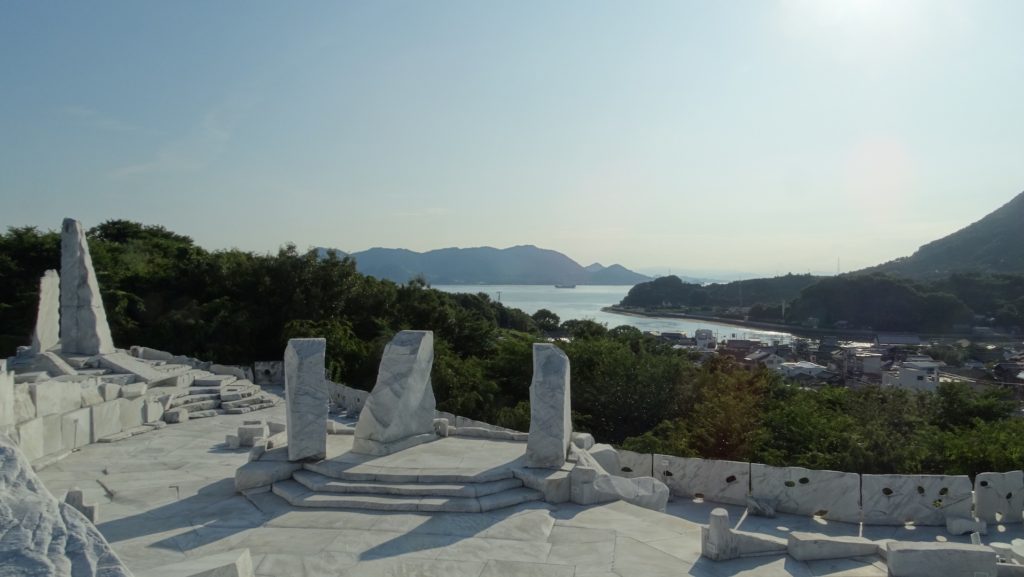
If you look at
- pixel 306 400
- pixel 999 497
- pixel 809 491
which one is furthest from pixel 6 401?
pixel 999 497

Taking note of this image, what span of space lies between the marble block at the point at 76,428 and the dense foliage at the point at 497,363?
9624 millimetres

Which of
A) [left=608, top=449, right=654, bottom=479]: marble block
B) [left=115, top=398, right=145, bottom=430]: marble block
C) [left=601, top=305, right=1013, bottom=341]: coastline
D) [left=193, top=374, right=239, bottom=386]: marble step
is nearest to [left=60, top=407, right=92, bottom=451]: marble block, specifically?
[left=115, top=398, right=145, bottom=430]: marble block

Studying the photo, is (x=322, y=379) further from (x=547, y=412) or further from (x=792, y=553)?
(x=792, y=553)

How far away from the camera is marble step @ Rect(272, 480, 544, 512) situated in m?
9.38

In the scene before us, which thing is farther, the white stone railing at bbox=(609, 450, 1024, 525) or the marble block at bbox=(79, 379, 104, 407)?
the marble block at bbox=(79, 379, 104, 407)

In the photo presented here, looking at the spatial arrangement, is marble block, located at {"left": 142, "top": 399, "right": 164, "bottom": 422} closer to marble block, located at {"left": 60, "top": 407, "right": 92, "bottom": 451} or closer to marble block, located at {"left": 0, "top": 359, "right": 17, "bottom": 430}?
marble block, located at {"left": 60, "top": 407, "right": 92, "bottom": 451}

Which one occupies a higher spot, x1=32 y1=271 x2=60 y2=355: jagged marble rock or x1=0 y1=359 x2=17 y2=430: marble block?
x1=32 y1=271 x2=60 y2=355: jagged marble rock

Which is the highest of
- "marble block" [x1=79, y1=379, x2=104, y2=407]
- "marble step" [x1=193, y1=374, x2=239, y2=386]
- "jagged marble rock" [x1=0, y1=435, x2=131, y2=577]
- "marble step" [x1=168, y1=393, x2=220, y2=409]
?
"jagged marble rock" [x1=0, y1=435, x2=131, y2=577]

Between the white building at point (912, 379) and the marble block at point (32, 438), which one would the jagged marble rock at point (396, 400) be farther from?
the white building at point (912, 379)

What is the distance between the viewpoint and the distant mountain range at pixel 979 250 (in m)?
102

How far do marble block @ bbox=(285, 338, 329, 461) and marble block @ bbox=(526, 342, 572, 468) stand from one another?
137 inches

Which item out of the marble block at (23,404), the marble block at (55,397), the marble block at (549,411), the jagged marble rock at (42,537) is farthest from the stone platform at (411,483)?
the jagged marble rock at (42,537)

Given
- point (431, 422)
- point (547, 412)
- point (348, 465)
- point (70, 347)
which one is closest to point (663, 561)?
point (547, 412)

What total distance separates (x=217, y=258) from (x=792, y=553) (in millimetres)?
30682
